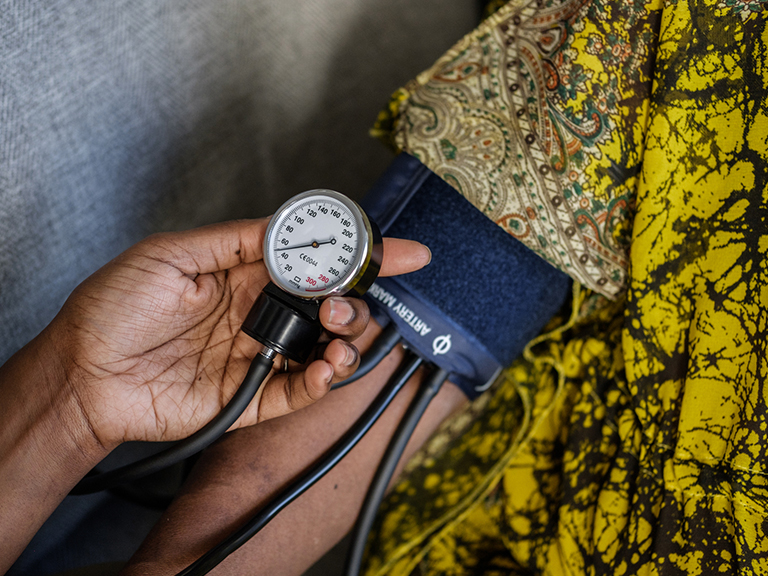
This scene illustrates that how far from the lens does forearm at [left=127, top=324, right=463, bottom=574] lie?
0.65m

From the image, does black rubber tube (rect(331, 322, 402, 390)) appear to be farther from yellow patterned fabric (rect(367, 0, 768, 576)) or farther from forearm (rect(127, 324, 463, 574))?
yellow patterned fabric (rect(367, 0, 768, 576))

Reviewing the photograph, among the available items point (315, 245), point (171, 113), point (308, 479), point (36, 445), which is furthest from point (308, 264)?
point (171, 113)

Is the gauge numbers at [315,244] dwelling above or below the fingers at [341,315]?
above

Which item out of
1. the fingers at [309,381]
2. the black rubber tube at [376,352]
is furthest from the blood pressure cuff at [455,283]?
the fingers at [309,381]

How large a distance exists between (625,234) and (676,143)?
13cm

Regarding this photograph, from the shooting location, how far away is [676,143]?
0.64 m

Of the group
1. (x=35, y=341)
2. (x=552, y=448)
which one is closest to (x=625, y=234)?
(x=552, y=448)

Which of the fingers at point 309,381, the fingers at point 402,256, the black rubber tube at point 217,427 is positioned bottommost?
the black rubber tube at point 217,427

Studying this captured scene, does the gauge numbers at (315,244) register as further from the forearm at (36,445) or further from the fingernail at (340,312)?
the forearm at (36,445)

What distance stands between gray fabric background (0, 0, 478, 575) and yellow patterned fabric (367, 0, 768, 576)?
359 mm

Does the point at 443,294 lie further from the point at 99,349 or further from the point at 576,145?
the point at 99,349

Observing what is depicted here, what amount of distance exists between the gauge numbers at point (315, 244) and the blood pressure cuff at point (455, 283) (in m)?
0.11

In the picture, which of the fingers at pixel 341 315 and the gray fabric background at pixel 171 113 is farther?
the gray fabric background at pixel 171 113

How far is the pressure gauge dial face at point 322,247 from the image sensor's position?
624 mm
